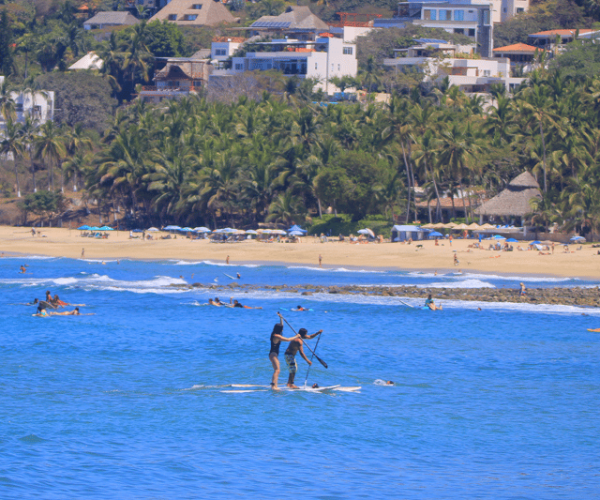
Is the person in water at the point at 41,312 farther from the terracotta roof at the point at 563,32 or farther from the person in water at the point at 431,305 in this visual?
the terracotta roof at the point at 563,32

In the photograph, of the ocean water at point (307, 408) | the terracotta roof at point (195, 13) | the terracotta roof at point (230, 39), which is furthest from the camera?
the terracotta roof at point (195, 13)

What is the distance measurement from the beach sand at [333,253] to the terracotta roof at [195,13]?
3205 inches

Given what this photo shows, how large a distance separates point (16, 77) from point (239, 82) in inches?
1241

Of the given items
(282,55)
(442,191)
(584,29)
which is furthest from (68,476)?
(584,29)

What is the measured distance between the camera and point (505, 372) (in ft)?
72.9

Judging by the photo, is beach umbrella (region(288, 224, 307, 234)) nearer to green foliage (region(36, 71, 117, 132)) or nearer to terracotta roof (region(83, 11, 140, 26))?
green foliage (region(36, 71, 117, 132))

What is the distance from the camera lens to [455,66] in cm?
9944

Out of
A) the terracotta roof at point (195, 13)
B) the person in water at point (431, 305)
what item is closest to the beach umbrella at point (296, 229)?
the person in water at point (431, 305)

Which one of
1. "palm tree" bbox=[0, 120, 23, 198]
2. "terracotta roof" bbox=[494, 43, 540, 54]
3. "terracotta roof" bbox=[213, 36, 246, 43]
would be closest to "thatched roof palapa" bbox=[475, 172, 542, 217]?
"palm tree" bbox=[0, 120, 23, 198]

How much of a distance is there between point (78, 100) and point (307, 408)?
85940mm

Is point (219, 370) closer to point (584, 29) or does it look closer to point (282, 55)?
point (282, 55)

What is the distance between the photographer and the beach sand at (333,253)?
46.7 meters

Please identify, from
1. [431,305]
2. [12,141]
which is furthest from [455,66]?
[431,305]

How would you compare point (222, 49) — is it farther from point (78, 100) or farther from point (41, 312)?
point (41, 312)
